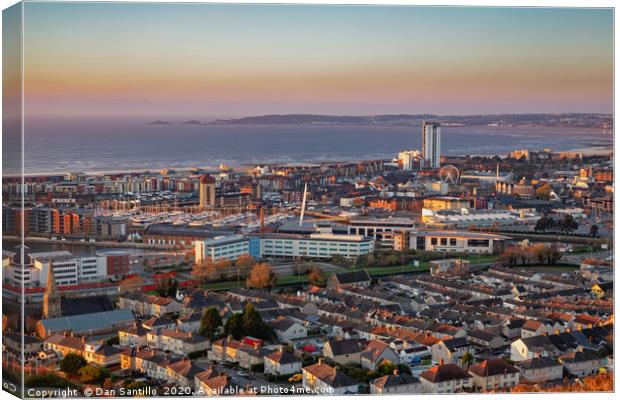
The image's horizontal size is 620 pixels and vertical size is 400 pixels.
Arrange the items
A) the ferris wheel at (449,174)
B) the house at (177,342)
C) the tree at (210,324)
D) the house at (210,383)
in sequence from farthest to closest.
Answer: the ferris wheel at (449,174)
the tree at (210,324)
the house at (177,342)
the house at (210,383)

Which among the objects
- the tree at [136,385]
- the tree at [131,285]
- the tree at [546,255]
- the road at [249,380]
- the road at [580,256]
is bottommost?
the road at [249,380]

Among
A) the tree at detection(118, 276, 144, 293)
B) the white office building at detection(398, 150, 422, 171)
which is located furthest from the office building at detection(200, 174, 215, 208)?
the tree at detection(118, 276, 144, 293)

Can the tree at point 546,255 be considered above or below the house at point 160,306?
above

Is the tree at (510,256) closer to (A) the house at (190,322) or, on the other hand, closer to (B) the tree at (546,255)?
(B) the tree at (546,255)

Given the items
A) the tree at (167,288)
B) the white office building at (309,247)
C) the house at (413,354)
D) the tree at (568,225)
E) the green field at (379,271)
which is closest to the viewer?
the house at (413,354)

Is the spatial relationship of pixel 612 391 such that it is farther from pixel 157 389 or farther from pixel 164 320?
pixel 164 320

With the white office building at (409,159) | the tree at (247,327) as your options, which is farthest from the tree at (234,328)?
the white office building at (409,159)
